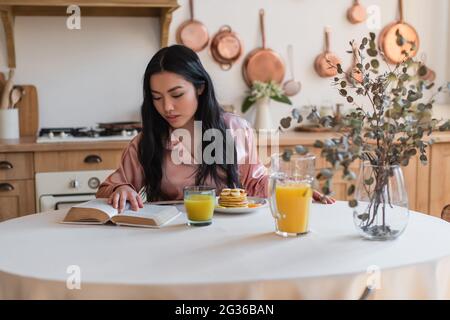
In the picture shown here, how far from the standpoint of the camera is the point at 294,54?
367 cm

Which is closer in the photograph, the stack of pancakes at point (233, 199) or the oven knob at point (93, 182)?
the stack of pancakes at point (233, 199)

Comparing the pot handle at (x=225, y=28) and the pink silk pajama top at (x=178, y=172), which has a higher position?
the pot handle at (x=225, y=28)

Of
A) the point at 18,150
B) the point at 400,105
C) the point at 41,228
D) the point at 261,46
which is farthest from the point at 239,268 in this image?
the point at 261,46

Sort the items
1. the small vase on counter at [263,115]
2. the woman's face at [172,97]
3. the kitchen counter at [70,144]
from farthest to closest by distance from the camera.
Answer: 1. the small vase on counter at [263,115]
2. the kitchen counter at [70,144]
3. the woman's face at [172,97]

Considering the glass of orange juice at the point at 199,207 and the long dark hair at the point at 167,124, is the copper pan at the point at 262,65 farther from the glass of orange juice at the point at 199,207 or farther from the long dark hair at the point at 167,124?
the glass of orange juice at the point at 199,207

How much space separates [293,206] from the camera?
1.41 metres

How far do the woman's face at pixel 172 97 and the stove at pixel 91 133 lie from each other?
109 cm

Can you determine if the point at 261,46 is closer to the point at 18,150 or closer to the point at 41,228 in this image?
the point at 18,150

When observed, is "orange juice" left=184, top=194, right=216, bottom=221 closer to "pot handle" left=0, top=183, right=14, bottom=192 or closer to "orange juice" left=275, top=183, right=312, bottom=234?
"orange juice" left=275, top=183, right=312, bottom=234

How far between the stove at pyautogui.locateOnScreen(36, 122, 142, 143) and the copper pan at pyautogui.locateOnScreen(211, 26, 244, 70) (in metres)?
0.65

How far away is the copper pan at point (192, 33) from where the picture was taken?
3502 mm

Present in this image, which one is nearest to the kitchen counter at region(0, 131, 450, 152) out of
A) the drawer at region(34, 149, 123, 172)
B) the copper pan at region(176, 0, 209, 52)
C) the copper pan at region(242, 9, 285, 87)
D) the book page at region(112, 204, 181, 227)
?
the drawer at region(34, 149, 123, 172)

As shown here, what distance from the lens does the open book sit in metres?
1.53

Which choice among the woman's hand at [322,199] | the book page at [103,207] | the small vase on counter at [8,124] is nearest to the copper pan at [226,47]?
the small vase on counter at [8,124]
